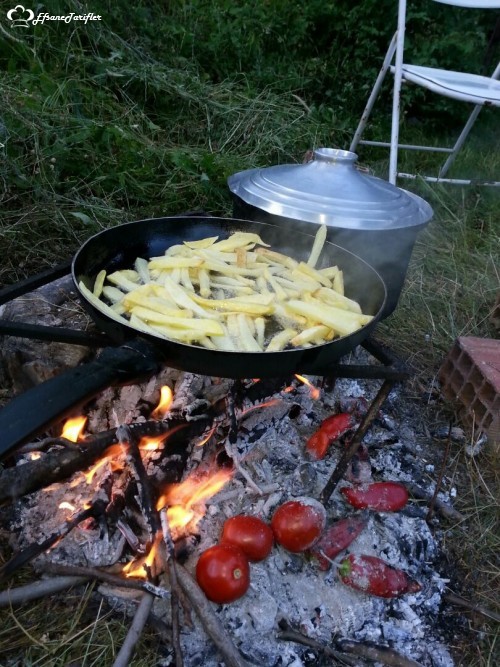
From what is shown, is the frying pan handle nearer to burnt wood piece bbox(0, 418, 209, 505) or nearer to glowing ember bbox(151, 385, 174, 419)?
burnt wood piece bbox(0, 418, 209, 505)

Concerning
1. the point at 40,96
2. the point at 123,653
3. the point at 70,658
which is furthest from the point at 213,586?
the point at 40,96

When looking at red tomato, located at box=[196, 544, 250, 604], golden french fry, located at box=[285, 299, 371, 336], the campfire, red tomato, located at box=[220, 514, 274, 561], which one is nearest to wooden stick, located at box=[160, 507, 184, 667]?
the campfire

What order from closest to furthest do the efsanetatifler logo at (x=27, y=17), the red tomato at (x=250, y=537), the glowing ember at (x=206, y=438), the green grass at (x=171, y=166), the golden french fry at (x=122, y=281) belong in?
the red tomato at (x=250, y=537) → the golden french fry at (x=122, y=281) → the green grass at (x=171, y=166) → the glowing ember at (x=206, y=438) → the efsanetatifler logo at (x=27, y=17)

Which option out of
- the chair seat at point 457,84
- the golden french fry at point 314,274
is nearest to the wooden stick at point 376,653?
the golden french fry at point 314,274

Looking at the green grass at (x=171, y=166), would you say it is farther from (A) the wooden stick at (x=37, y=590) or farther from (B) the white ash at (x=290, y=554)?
(B) the white ash at (x=290, y=554)

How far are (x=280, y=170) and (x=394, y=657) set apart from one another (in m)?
2.52

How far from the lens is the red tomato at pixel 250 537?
7.20ft

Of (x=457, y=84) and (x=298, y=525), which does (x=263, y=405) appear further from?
(x=457, y=84)

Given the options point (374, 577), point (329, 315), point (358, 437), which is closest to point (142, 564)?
point (374, 577)

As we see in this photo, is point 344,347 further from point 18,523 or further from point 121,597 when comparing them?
point 18,523

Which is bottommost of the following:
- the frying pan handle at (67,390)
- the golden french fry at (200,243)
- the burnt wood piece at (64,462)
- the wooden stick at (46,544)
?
the wooden stick at (46,544)

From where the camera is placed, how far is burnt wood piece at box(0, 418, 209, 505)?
1.87m

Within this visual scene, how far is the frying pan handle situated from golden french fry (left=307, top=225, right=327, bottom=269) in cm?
118

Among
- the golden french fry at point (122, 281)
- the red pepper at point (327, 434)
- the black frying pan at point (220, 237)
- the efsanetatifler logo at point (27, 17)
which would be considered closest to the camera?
the black frying pan at point (220, 237)
